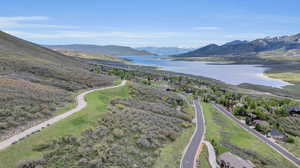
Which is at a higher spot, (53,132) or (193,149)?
(53,132)

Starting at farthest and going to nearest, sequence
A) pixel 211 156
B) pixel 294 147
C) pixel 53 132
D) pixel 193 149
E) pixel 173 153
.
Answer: pixel 294 147, pixel 193 149, pixel 211 156, pixel 173 153, pixel 53 132

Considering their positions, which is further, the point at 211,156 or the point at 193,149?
the point at 193,149

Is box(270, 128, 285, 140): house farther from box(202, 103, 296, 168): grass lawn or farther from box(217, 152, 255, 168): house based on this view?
box(217, 152, 255, 168): house

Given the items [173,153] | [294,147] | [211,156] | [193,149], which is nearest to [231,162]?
[211,156]

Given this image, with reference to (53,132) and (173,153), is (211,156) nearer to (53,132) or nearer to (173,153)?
(173,153)

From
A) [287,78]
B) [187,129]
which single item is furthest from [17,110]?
[287,78]

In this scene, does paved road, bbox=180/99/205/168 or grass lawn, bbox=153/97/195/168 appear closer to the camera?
grass lawn, bbox=153/97/195/168

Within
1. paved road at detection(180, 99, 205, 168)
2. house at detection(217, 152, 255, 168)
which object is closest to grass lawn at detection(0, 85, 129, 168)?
paved road at detection(180, 99, 205, 168)

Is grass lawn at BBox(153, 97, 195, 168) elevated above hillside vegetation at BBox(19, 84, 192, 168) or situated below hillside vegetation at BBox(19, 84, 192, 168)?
below

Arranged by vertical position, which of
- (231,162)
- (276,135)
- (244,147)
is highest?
(231,162)

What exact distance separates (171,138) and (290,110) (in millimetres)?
67718

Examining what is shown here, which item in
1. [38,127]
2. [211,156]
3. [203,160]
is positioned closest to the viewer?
[38,127]

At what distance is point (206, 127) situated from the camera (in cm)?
4812

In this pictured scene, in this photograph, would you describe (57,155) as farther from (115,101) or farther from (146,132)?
(115,101)
